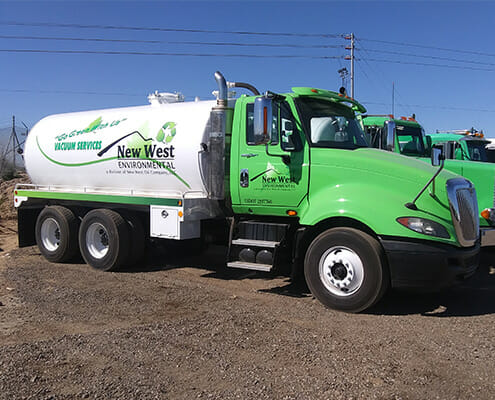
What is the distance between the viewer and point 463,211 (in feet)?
19.6

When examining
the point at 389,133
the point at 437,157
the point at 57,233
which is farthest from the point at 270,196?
the point at 57,233

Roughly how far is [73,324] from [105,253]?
3215 mm

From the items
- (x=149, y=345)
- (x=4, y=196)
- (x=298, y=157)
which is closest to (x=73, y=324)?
(x=149, y=345)

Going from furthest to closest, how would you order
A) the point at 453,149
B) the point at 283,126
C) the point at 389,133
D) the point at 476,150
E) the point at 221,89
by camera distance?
the point at 476,150 < the point at 389,133 < the point at 221,89 < the point at 283,126 < the point at 453,149

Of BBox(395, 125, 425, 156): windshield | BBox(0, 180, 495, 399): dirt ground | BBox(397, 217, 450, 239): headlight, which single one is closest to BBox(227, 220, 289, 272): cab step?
BBox(0, 180, 495, 399): dirt ground

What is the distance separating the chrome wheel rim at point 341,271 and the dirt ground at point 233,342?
1.07 feet

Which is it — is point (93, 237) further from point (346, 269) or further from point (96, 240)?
point (346, 269)

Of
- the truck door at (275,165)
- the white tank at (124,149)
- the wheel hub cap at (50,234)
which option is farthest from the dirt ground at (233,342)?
the wheel hub cap at (50,234)

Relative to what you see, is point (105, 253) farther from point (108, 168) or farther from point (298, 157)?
point (298, 157)

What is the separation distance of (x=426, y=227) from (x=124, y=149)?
17.1 feet

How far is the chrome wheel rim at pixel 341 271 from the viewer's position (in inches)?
235

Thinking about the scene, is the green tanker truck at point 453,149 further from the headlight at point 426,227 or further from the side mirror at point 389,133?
the headlight at point 426,227

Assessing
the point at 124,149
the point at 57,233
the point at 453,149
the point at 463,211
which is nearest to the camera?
the point at 463,211

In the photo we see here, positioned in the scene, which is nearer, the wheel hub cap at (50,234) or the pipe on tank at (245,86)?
the pipe on tank at (245,86)
